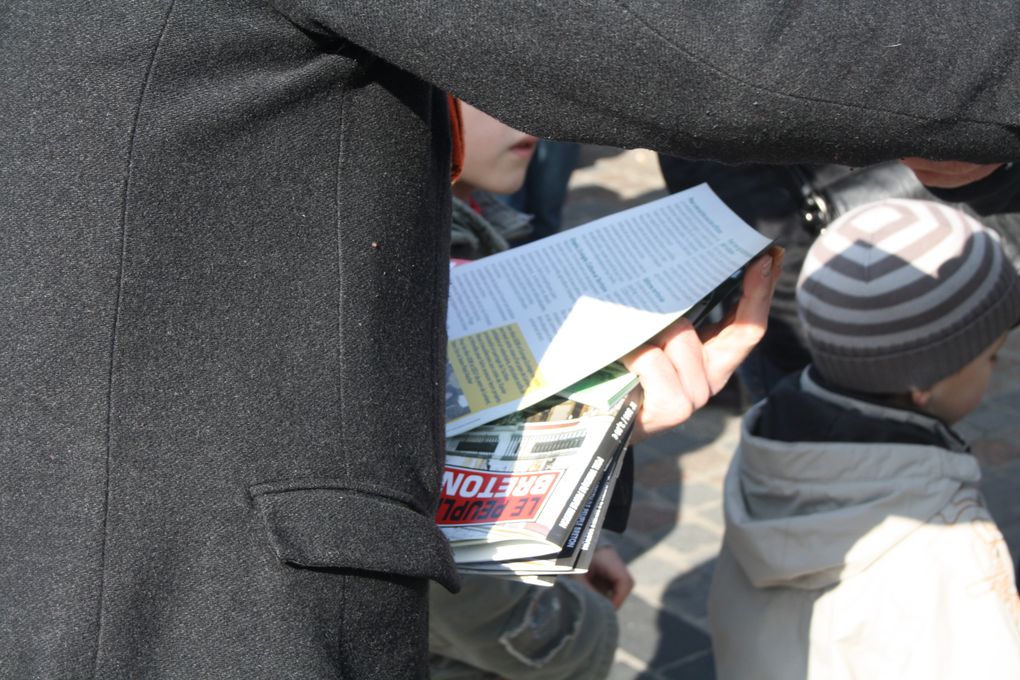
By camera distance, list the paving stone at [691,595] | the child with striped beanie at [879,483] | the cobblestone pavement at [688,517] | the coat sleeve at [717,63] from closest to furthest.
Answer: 1. the coat sleeve at [717,63]
2. the child with striped beanie at [879,483]
3. the cobblestone pavement at [688,517]
4. the paving stone at [691,595]

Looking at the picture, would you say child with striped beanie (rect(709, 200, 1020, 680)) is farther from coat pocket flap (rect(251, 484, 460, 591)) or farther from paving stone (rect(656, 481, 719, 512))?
paving stone (rect(656, 481, 719, 512))

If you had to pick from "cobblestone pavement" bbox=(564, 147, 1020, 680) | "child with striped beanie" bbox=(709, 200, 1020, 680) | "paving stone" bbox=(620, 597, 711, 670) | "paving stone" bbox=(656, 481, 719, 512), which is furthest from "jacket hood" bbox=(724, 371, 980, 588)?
"paving stone" bbox=(656, 481, 719, 512)

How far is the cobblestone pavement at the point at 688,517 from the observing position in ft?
10.2

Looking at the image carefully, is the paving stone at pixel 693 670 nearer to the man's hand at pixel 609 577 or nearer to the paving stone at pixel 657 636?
the paving stone at pixel 657 636

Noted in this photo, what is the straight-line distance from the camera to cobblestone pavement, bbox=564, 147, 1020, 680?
3.11 meters

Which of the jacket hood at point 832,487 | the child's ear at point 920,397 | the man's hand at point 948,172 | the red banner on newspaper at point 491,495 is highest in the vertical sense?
the man's hand at point 948,172

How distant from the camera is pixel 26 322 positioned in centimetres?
91

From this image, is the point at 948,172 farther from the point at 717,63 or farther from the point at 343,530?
the point at 343,530

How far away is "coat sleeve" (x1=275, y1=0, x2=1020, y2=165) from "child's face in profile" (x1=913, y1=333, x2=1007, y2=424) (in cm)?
123

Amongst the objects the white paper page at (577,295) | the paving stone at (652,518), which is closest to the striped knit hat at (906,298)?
the white paper page at (577,295)

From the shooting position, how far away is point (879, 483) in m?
1.95

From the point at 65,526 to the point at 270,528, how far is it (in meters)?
0.16

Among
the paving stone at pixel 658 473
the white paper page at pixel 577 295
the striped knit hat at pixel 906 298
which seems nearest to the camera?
the white paper page at pixel 577 295

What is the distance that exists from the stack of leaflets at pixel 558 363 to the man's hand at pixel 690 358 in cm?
2
